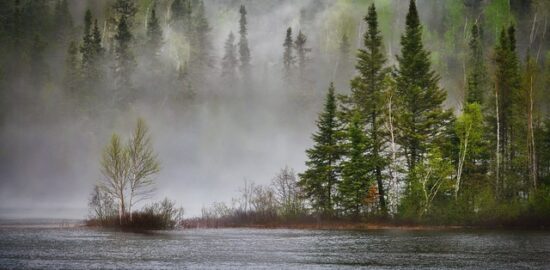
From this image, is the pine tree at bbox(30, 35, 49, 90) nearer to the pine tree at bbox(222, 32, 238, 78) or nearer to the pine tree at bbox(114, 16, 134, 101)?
the pine tree at bbox(114, 16, 134, 101)

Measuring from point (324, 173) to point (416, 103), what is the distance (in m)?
13.7

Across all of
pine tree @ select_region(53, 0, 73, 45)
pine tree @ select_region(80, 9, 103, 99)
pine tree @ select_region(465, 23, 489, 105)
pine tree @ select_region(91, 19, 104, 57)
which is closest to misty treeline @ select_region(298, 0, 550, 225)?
pine tree @ select_region(465, 23, 489, 105)

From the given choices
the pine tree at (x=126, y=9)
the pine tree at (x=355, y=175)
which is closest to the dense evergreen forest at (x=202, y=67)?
the pine tree at (x=126, y=9)

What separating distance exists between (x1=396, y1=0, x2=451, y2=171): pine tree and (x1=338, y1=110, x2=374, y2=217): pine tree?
5.36 meters

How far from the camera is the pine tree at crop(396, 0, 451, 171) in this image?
6175cm

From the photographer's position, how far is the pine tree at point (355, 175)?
58.1 metres

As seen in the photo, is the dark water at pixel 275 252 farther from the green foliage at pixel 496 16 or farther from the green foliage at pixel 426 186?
the green foliage at pixel 496 16

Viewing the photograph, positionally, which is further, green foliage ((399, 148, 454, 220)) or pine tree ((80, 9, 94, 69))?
pine tree ((80, 9, 94, 69))

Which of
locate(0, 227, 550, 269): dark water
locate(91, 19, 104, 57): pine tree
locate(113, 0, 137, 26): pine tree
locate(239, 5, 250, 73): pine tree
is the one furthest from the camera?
locate(239, 5, 250, 73): pine tree

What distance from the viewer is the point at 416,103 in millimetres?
63812

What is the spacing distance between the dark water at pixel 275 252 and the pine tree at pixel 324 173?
18.7 m

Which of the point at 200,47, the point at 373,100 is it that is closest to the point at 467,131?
the point at 373,100

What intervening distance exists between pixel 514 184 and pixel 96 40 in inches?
3780

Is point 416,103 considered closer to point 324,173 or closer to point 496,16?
point 324,173
